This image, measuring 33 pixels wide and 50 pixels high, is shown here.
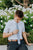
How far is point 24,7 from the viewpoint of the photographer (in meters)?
5.57

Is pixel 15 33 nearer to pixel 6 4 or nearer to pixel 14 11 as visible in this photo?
pixel 14 11

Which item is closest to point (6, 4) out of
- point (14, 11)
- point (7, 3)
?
point (7, 3)

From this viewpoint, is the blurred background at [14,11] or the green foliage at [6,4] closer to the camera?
the blurred background at [14,11]

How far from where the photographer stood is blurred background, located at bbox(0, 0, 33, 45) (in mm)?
4746

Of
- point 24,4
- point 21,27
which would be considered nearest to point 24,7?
point 24,4

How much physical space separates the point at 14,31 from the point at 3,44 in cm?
111

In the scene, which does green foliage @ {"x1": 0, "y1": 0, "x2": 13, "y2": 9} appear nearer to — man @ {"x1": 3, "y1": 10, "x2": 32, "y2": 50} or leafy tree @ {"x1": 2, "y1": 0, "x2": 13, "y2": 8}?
leafy tree @ {"x1": 2, "y1": 0, "x2": 13, "y2": 8}

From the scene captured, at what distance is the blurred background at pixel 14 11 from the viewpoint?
187 inches

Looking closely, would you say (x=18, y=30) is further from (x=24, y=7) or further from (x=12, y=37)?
(x=24, y=7)

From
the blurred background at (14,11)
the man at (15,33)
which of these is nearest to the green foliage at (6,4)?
the blurred background at (14,11)

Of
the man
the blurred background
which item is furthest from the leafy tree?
the man

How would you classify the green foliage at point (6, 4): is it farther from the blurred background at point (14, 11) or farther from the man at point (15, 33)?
the man at point (15, 33)

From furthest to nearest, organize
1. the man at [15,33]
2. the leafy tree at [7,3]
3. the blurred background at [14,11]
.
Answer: the leafy tree at [7,3] < the blurred background at [14,11] < the man at [15,33]

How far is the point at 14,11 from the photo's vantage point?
5.11 meters
